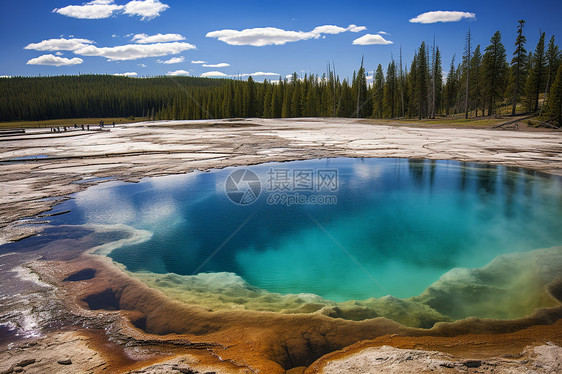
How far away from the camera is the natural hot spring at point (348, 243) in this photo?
4898 millimetres

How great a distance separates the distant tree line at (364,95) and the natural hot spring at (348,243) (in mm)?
28714

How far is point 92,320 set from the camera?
406 centimetres

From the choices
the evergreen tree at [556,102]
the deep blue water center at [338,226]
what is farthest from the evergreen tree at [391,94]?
the deep blue water center at [338,226]

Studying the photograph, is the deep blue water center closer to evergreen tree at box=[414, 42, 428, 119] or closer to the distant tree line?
the distant tree line

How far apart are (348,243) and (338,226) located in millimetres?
942

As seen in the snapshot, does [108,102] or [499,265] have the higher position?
[108,102]

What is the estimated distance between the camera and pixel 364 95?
7288cm

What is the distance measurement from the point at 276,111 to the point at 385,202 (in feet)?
204

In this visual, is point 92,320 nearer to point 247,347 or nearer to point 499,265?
point 247,347

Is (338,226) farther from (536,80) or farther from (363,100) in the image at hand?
(363,100)

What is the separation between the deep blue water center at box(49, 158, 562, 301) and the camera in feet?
19.7

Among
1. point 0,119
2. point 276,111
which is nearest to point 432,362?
point 276,111

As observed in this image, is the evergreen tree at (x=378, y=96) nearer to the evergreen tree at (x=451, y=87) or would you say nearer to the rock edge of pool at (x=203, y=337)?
the evergreen tree at (x=451, y=87)

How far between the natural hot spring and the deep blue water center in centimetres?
3
